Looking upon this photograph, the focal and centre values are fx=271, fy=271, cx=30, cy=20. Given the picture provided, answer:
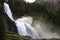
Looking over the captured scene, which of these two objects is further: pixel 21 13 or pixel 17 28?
pixel 21 13

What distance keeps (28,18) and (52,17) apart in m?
2.20

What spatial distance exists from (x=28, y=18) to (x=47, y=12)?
6.90 feet

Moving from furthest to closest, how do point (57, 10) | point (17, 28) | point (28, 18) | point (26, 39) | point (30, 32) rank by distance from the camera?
point (57, 10), point (28, 18), point (30, 32), point (17, 28), point (26, 39)

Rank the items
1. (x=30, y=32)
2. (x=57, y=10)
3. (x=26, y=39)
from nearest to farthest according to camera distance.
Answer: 1. (x=26, y=39)
2. (x=30, y=32)
3. (x=57, y=10)

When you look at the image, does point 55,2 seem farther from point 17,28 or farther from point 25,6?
point 17,28

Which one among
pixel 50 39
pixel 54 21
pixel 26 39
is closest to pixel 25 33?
pixel 50 39

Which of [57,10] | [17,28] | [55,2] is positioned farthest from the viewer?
[55,2]

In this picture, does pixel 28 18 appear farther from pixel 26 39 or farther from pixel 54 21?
pixel 26 39

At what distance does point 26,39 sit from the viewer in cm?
1398

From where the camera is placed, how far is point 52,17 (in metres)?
21.5

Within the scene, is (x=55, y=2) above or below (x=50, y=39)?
above

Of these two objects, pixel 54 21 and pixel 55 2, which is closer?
pixel 54 21

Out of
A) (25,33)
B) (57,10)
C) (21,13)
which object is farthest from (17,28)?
(57,10)

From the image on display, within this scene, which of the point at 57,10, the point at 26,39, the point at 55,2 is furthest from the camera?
the point at 55,2
